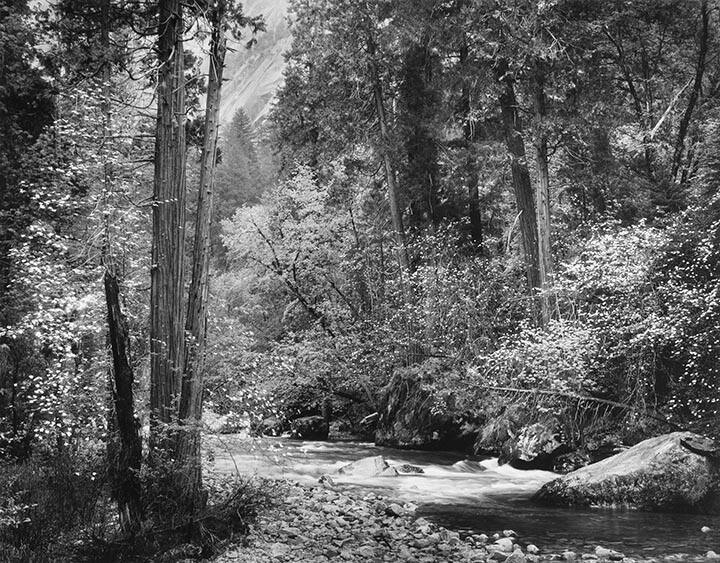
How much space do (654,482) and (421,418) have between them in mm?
7352

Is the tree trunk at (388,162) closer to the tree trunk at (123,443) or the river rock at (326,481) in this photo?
the river rock at (326,481)

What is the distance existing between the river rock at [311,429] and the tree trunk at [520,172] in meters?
8.07

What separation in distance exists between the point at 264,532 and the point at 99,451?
2.06 m

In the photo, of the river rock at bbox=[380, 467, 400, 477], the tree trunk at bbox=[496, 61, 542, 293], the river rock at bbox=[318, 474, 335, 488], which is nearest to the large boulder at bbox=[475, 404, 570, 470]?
the river rock at bbox=[380, 467, 400, 477]

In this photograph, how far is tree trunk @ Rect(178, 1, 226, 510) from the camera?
21.2 feet

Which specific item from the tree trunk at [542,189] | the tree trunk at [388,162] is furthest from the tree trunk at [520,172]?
the tree trunk at [388,162]

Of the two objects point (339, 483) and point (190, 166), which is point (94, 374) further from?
point (190, 166)

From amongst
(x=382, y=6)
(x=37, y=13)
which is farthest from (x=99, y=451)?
(x=382, y=6)

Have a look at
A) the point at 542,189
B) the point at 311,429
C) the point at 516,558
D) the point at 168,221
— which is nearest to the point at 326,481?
the point at 516,558

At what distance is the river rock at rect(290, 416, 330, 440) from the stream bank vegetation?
0.79 meters

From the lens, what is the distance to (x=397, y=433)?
619 inches

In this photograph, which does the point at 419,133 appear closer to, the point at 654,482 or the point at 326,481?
the point at 326,481

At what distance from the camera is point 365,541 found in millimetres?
6824

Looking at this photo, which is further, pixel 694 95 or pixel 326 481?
pixel 694 95
